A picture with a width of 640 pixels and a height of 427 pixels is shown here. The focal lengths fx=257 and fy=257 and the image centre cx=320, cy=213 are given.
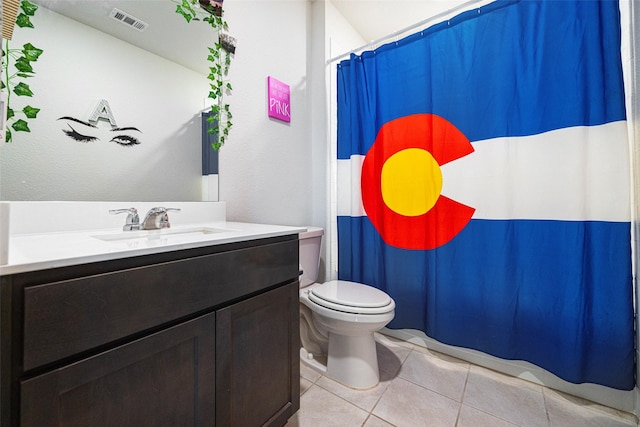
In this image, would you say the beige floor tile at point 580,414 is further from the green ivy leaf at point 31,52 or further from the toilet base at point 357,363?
the green ivy leaf at point 31,52

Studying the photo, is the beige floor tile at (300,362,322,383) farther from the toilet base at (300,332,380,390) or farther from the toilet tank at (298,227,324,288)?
the toilet tank at (298,227,324,288)

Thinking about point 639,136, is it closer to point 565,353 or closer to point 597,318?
point 597,318

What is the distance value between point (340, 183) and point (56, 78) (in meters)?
1.36

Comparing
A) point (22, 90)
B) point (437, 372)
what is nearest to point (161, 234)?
point (22, 90)

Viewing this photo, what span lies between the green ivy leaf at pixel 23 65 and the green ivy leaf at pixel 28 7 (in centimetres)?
15

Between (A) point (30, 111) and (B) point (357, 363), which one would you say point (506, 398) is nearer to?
(B) point (357, 363)

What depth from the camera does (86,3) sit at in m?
0.89

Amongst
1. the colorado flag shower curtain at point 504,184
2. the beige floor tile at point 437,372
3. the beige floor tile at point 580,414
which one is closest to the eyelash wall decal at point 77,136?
the colorado flag shower curtain at point 504,184

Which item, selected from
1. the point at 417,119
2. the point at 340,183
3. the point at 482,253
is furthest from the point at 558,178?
the point at 340,183

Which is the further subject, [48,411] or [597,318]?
[597,318]

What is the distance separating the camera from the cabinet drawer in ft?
1.40

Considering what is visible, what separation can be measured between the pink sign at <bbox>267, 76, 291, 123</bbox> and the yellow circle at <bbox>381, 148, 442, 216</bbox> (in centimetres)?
70

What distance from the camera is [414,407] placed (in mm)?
1092

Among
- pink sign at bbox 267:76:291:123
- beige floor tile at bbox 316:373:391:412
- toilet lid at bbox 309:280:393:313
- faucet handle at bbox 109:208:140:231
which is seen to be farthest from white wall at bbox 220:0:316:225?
beige floor tile at bbox 316:373:391:412
